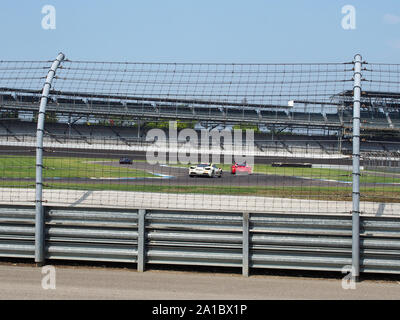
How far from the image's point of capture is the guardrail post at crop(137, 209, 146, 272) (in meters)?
5.49

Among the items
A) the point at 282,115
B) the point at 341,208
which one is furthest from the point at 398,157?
the point at 282,115

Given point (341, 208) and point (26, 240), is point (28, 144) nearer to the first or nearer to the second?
point (26, 240)

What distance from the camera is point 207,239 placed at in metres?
5.47

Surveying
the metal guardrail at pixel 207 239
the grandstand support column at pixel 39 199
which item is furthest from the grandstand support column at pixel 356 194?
the grandstand support column at pixel 39 199

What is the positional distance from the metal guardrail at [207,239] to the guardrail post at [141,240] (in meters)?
0.01

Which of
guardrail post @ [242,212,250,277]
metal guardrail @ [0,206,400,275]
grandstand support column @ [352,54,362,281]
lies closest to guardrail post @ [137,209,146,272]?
metal guardrail @ [0,206,400,275]

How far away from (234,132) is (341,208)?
6.41 feet

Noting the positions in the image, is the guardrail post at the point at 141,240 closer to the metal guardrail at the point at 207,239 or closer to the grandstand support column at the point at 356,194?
the metal guardrail at the point at 207,239

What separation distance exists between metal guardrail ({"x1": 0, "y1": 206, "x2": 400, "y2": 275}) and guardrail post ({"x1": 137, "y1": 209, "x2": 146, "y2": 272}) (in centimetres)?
1

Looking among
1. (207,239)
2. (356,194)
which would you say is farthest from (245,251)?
(356,194)

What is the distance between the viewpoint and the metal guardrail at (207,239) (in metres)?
5.34
